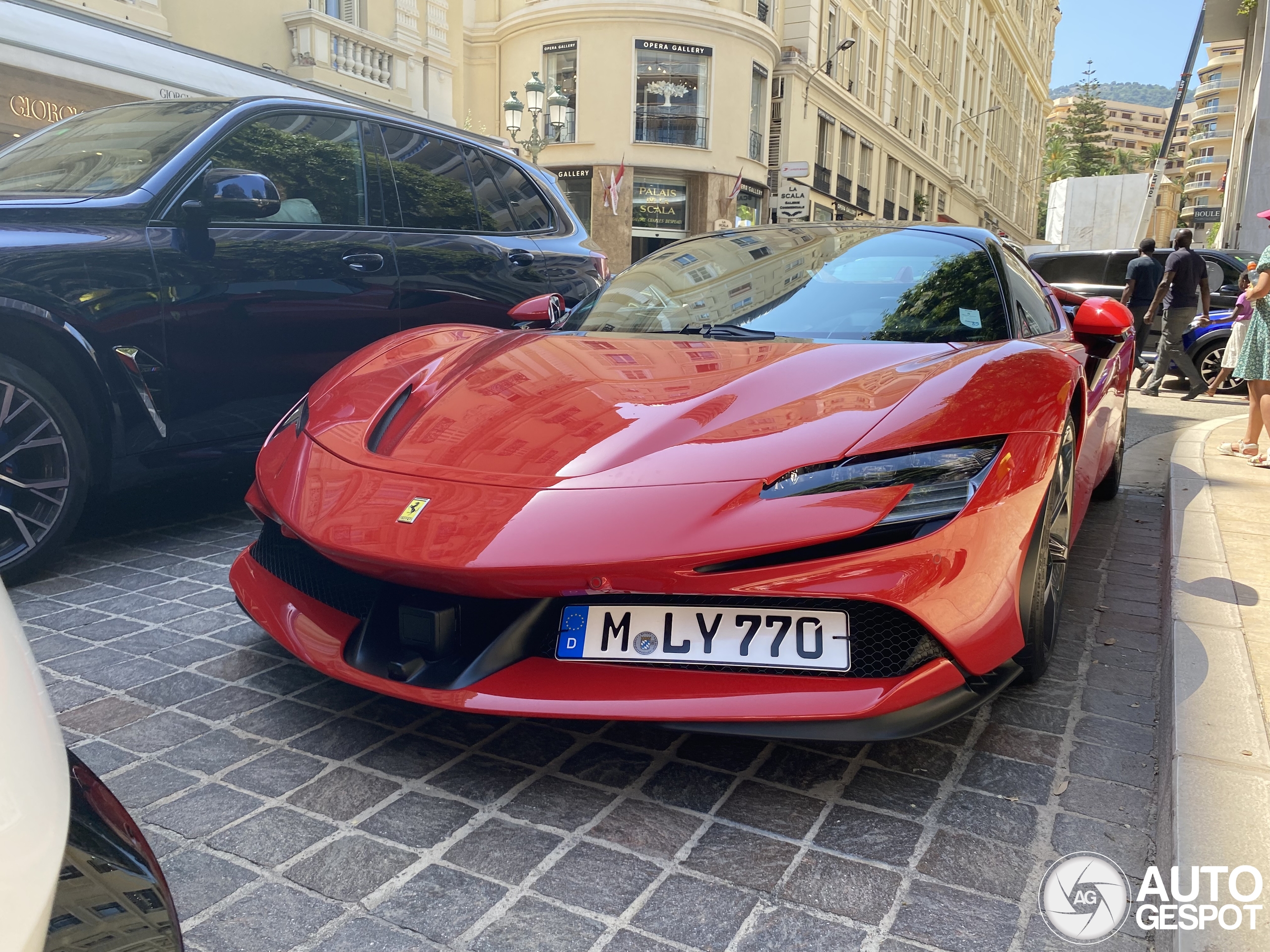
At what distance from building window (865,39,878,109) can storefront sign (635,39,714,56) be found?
1071 cm

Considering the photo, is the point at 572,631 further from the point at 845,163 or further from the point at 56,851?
the point at 845,163

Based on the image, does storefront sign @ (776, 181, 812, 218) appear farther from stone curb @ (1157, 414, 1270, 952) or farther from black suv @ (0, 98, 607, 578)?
stone curb @ (1157, 414, 1270, 952)

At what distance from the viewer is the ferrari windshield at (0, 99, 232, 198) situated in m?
3.44

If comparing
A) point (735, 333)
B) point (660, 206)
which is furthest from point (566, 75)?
point (735, 333)

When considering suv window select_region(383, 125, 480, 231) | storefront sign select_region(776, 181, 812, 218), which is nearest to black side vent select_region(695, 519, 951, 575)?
suv window select_region(383, 125, 480, 231)

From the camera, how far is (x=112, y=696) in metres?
2.47

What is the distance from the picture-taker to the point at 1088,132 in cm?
7875

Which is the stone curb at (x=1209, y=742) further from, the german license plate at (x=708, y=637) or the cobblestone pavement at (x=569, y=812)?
the german license plate at (x=708, y=637)

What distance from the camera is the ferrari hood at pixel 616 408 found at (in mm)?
2107

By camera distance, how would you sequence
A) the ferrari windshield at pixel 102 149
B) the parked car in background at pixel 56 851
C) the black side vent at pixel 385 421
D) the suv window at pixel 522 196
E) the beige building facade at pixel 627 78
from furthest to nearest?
the beige building facade at pixel 627 78, the suv window at pixel 522 196, the ferrari windshield at pixel 102 149, the black side vent at pixel 385 421, the parked car in background at pixel 56 851

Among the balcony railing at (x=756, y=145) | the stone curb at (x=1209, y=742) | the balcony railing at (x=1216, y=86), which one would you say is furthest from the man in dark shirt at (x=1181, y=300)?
the balcony railing at (x=1216, y=86)

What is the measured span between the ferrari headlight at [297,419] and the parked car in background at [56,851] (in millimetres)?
1839

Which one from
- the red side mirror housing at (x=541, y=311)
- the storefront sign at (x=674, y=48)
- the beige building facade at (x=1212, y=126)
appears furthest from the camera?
the beige building facade at (x=1212, y=126)

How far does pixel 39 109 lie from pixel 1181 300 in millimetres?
10776
